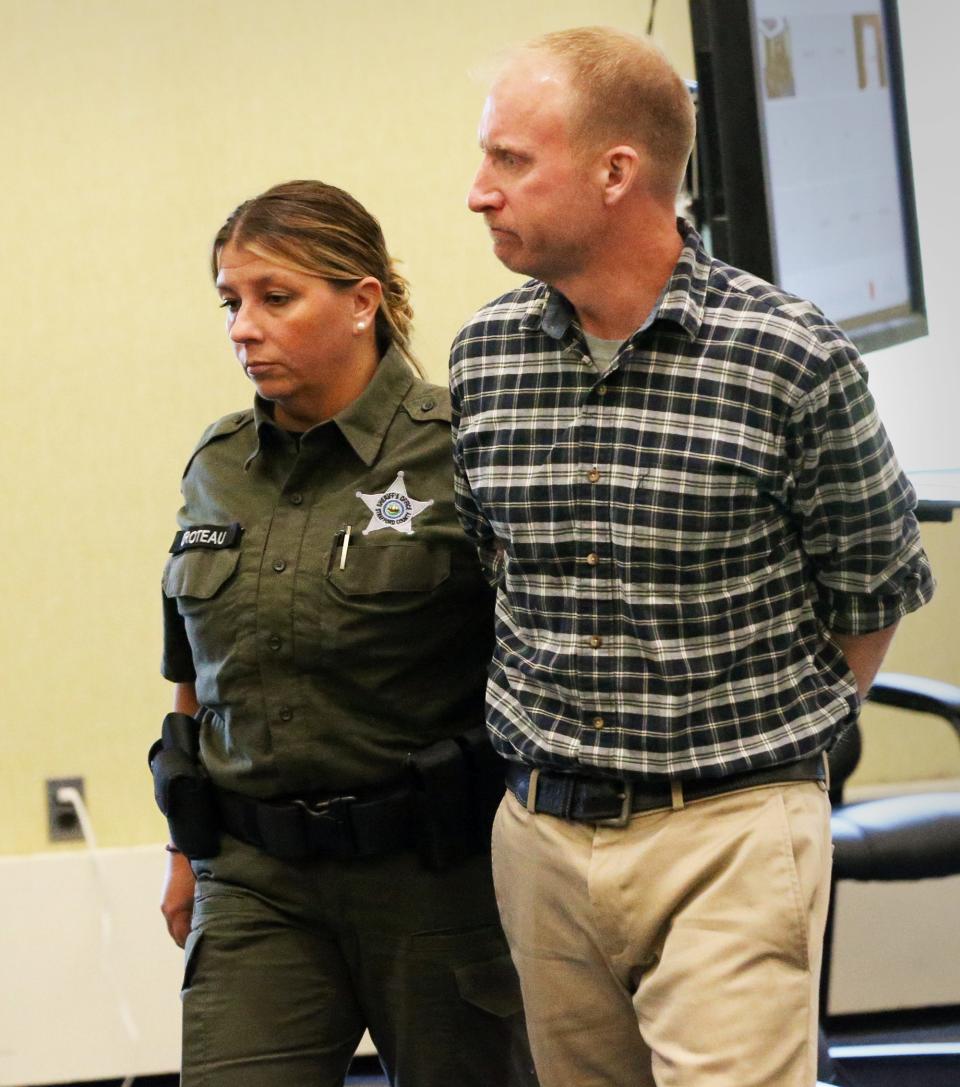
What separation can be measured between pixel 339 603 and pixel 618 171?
61cm

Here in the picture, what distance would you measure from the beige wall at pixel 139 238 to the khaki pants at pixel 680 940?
1.54 m

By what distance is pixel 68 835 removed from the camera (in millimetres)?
2850

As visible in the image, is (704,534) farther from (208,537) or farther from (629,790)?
(208,537)

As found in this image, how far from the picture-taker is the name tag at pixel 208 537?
5.73 feet

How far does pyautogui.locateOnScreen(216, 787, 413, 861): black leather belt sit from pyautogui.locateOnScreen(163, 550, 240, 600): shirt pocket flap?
27 centimetres

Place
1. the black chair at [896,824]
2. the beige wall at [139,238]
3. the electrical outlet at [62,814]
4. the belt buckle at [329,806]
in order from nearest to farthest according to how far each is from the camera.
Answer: the belt buckle at [329,806]
the black chair at [896,824]
the beige wall at [139,238]
the electrical outlet at [62,814]

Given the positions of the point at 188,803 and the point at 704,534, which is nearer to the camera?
the point at 704,534

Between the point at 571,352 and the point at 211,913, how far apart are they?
0.82 meters

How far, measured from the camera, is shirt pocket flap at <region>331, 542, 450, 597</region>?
5.47 feet

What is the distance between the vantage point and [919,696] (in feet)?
7.88

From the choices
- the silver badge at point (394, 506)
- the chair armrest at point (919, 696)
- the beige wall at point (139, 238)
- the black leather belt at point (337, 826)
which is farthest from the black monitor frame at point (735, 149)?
the black leather belt at point (337, 826)

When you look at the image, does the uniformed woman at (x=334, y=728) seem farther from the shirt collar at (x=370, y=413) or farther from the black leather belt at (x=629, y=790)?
the black leather belt at (x=629, y=790)

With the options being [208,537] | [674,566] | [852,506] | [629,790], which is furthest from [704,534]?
[208,537]

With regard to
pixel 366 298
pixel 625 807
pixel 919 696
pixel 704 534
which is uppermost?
pixel 366 298
